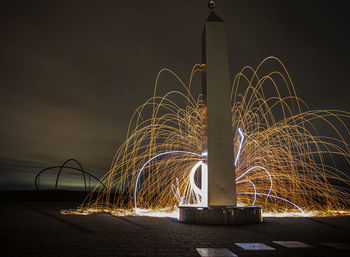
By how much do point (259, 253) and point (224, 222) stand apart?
165 inches

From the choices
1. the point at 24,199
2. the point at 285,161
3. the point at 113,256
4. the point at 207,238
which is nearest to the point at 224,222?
the point at 207,238

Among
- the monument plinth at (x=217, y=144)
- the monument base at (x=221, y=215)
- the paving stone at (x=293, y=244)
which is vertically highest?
the monument plinth at (x=217, y=144)

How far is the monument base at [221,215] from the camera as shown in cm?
Result: 864

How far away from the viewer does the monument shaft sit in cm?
942

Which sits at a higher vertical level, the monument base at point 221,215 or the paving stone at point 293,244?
the monument base at point 221,215

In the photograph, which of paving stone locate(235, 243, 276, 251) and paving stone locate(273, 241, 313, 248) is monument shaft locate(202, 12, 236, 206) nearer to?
paving stone locate(273, 241, 313, 248)

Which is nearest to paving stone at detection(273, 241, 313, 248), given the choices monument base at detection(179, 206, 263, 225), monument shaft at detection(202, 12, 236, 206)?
monument base at detection(179, 206, 263, 225)

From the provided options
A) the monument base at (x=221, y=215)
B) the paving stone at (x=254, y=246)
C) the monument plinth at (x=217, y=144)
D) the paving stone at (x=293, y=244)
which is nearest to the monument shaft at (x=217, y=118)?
the monument plinth at (x=217, y=144)

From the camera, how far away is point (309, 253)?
14.8ft

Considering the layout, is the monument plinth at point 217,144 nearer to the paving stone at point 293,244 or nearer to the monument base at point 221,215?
the monument base at point 221,215

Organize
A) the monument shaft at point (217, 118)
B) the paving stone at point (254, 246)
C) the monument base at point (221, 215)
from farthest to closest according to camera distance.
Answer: the monument shaft at point (217, 118) < the monument base at point (221, 215) < the paving stone at point (254, 246)

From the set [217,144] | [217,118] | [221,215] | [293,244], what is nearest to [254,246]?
[293,244]

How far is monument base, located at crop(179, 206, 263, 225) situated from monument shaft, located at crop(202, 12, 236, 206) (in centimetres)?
62

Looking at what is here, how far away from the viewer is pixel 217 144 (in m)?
9.68
